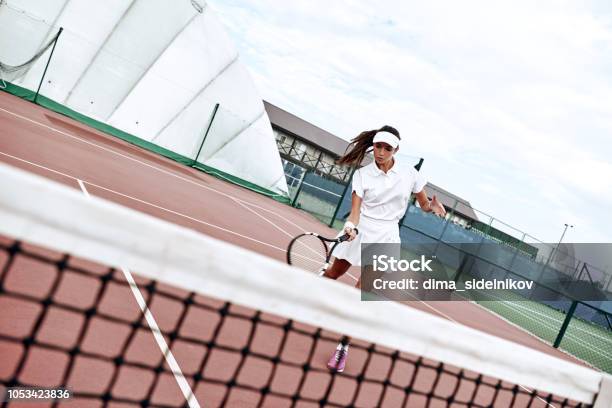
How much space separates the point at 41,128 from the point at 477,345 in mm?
10731

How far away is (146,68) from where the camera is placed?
1588 cm

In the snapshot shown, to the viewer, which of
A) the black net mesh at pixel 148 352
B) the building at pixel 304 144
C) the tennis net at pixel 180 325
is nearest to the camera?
the tennis net at pixel 180 325

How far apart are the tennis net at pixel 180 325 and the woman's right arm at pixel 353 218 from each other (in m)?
0.90

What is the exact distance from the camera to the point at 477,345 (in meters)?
2.11

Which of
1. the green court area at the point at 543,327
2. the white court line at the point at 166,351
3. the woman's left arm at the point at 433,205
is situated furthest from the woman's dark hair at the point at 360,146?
the green court area at the point at 543,327

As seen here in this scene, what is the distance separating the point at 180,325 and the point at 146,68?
588 inches

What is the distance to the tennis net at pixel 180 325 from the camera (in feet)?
4.46

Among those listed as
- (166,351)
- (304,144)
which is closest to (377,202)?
(166,351)

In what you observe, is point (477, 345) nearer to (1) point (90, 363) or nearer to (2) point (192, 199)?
(1) point (90, 363)

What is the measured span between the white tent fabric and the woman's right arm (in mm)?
13383

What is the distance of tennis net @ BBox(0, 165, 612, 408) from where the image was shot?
1360 mm

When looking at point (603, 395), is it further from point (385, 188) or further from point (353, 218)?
point (385, 188)

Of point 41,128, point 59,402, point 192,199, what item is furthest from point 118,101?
point 59,402

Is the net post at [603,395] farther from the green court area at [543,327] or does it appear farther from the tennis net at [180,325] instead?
the green court area at [543,327]
